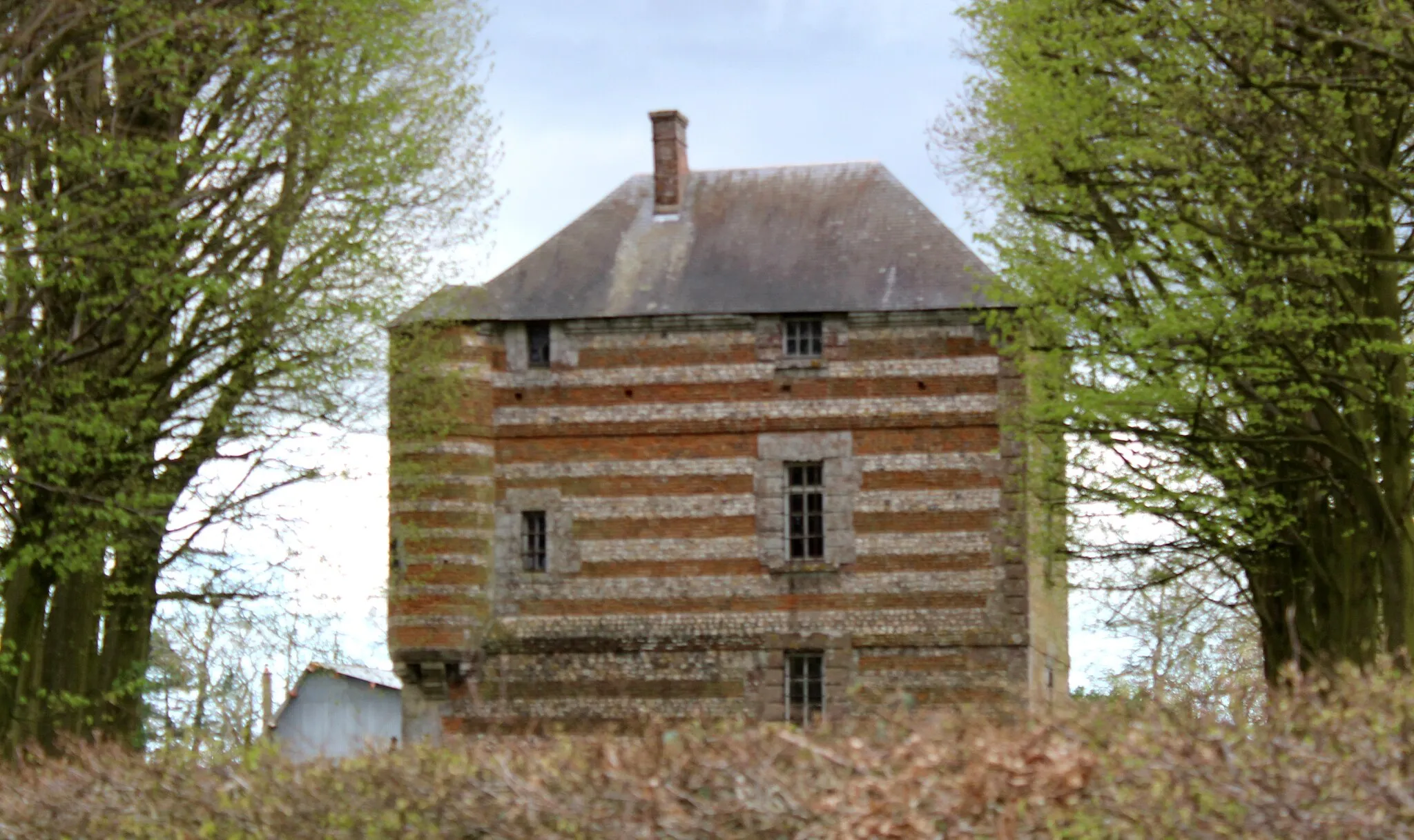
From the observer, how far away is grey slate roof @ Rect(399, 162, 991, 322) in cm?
2792

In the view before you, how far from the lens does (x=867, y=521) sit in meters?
27.3

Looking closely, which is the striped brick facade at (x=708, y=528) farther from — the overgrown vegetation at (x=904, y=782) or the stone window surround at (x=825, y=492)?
the overgrown vegetation at (x=904, y=782)

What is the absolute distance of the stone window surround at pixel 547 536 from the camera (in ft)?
91.5

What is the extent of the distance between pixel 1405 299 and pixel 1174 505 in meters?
3.10

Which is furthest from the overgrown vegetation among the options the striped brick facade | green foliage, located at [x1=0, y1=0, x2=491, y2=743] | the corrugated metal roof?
the corrugated metal roof

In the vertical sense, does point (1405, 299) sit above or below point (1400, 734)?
above

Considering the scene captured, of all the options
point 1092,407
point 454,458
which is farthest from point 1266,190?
point 454,458

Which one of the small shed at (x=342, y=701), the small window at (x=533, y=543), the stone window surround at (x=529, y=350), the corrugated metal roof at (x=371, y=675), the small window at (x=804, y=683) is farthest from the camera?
the corrugated metal roof at (x=371, y=675)

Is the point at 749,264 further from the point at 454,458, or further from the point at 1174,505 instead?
the point at 1174,505

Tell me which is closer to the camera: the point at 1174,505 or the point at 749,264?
the point at 1174,505

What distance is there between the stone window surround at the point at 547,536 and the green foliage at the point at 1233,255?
11171 millimetres

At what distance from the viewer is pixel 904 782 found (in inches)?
264

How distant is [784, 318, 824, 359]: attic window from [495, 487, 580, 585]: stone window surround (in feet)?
13.8

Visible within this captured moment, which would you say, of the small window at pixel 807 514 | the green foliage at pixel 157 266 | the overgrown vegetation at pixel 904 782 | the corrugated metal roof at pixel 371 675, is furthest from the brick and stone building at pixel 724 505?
the overgrown vegetation at pixel 904 782
